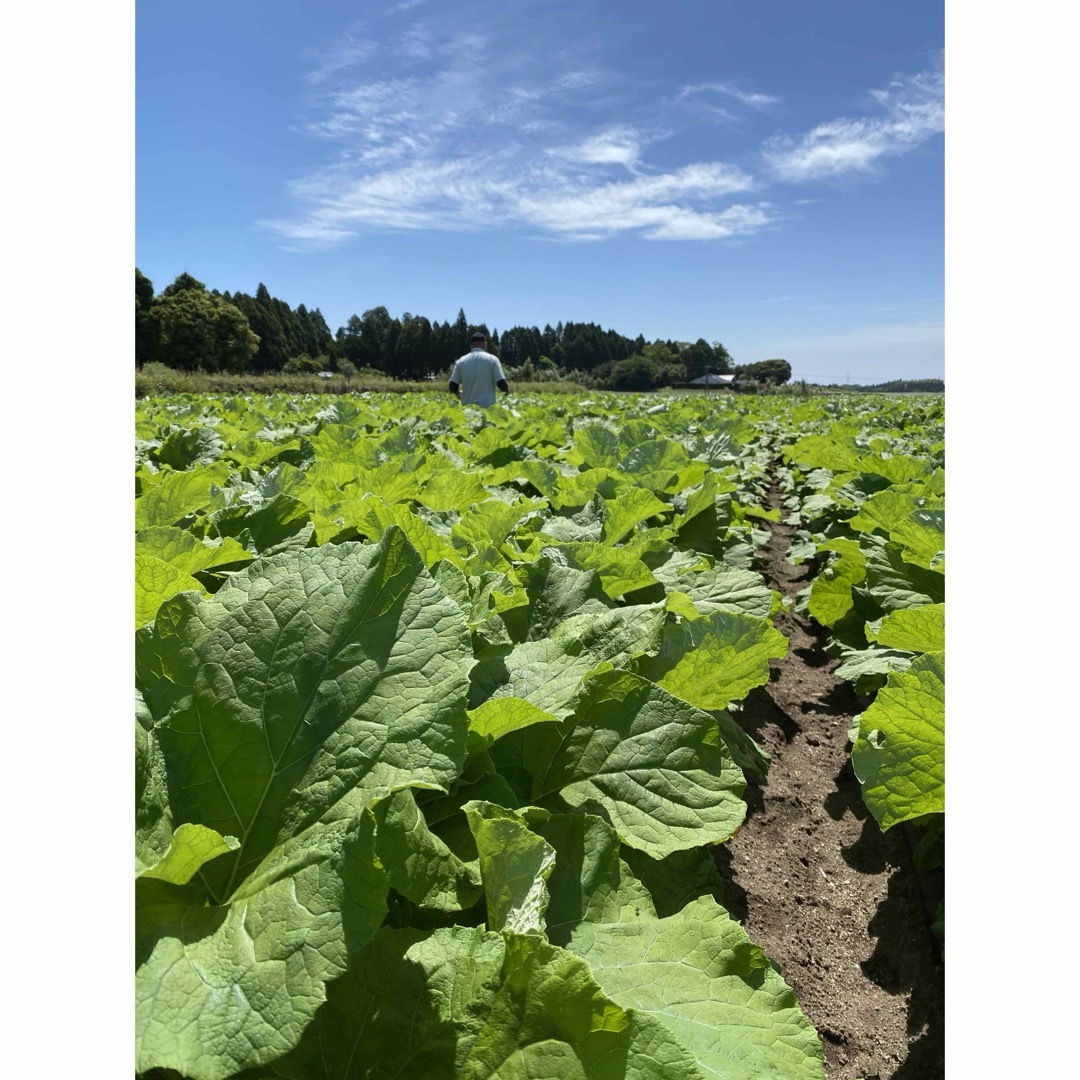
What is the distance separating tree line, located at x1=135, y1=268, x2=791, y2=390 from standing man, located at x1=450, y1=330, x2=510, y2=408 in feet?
129

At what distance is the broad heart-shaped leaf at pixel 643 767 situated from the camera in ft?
4.59

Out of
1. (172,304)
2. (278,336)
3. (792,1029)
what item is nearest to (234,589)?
(792,1029)

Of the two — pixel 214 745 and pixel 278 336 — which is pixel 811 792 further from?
pixel 278 336

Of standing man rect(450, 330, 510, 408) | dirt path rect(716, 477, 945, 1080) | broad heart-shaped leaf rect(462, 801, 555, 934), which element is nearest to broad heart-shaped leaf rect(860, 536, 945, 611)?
dirt path rect(716, 477, 945, 1080)

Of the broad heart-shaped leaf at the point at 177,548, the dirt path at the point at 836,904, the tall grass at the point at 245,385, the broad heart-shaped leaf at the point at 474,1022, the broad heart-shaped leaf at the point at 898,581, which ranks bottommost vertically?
the dirt path at the point at 836,904

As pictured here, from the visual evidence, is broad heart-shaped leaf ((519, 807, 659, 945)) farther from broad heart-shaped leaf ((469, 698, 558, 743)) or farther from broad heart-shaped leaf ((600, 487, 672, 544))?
broad heart-shaped leaf ((600, 487, 672, 544))

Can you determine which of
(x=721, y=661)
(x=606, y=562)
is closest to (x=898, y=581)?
(x=606, y=562)

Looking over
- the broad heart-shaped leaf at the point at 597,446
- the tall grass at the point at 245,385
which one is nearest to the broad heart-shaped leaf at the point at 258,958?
the broad heart-shaped leaf at the point at 597,446

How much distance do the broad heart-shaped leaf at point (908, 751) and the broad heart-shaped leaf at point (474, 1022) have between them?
0.87 meters

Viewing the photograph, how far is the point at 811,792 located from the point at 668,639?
88.1 inches

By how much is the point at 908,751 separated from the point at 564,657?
0.70 metres

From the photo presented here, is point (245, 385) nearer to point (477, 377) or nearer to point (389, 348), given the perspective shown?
point (477, 377)

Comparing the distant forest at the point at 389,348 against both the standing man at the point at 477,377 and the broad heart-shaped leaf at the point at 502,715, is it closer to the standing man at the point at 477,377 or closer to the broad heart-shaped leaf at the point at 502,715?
the standing man at the point at 477,377

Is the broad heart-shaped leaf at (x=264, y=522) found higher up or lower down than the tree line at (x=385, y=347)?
lower down
